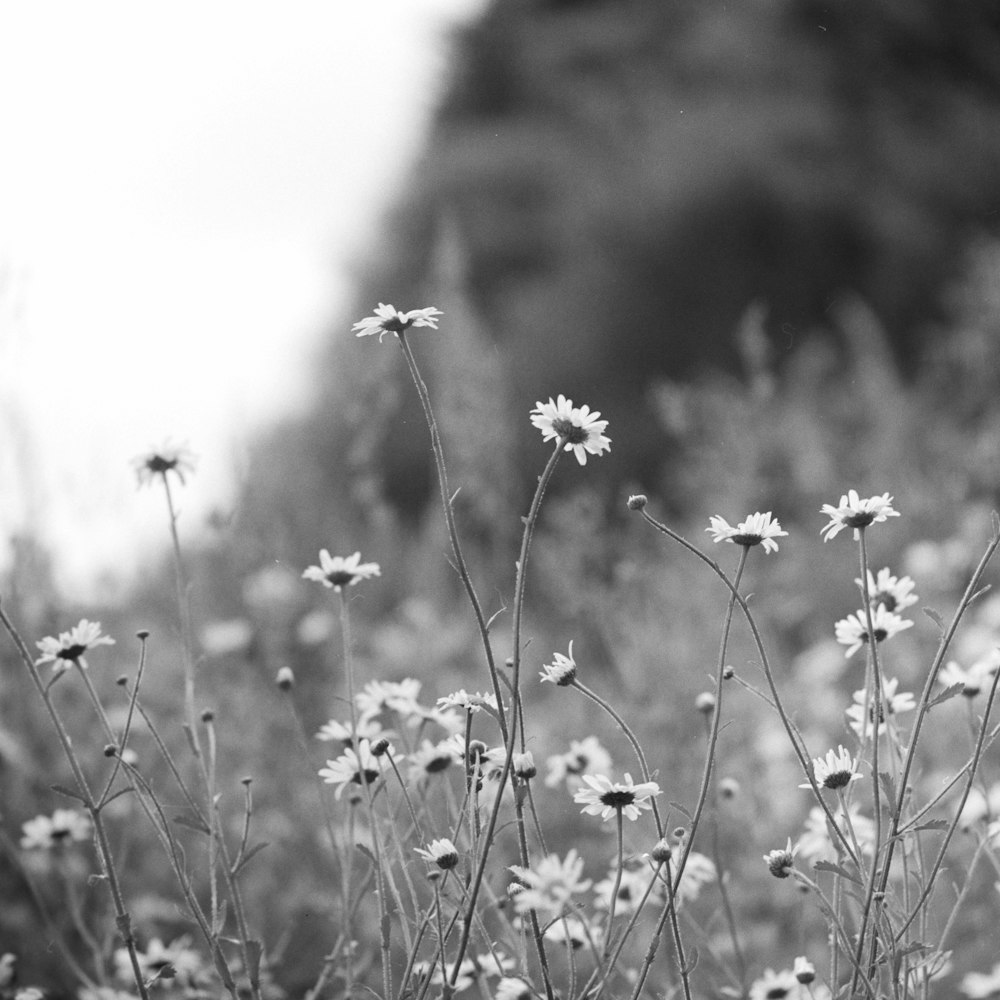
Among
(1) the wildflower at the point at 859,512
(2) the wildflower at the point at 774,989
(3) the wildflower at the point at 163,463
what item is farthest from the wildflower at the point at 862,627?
(3) the wildflower at the point at 163,463

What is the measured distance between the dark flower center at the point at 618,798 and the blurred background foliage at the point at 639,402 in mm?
259

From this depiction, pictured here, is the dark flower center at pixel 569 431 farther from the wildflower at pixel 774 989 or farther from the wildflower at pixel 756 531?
the wildflower at pixel 774 989

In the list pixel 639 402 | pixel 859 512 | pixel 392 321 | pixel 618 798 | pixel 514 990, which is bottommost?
pixel 514 990

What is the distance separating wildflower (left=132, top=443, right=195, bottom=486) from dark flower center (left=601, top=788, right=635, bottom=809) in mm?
648

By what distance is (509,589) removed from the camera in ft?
15.8

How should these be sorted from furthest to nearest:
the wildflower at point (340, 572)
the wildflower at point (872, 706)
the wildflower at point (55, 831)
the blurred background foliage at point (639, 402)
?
the blurred background foliage at point (639, 402), the wildflower at point (55, 831), the wildflower at point (340, 572), the wildflower at point (872, 706)

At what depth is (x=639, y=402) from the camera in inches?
405

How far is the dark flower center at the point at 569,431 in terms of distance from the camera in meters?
1.15

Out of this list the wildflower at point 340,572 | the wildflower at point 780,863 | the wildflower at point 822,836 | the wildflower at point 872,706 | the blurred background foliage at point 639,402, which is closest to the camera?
the wildflower at point 780,863

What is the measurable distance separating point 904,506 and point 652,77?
779 cm

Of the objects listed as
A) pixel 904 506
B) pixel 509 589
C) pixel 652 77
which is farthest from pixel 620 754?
pixel 652 77

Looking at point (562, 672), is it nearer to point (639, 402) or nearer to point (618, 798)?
point (618, 798)

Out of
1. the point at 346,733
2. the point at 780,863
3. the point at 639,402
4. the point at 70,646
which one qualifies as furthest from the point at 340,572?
the point at 639,402

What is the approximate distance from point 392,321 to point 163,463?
1.44ft
